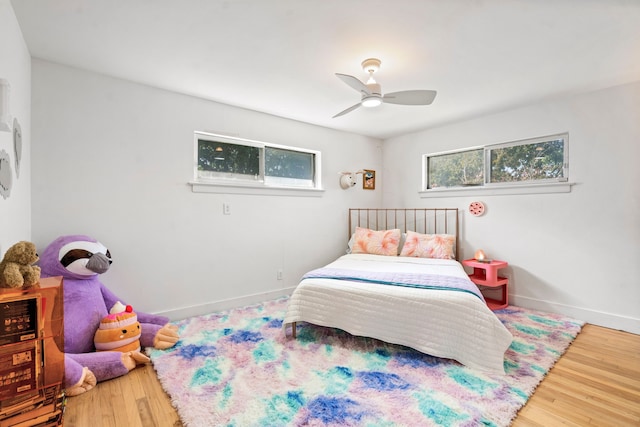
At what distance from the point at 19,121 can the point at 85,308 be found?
1.34 metres

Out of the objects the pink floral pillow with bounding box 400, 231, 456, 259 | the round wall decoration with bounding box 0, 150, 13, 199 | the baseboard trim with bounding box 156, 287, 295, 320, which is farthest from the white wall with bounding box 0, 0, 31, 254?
the pink floral pillow with bounding box 400, 231, 456, 259

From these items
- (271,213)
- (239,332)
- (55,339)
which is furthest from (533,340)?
(55,339)

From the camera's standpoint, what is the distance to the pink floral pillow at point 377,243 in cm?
394

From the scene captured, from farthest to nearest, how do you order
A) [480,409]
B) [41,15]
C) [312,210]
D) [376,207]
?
1. [376,207]
2. [312,210]
3. [41,15]
4. [480,409]

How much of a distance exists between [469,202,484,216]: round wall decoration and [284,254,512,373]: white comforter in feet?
4.25

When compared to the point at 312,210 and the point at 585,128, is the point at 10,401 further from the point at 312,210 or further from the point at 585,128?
the point at 585,128

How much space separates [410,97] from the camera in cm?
242

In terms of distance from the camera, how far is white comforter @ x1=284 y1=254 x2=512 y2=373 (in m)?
2.05

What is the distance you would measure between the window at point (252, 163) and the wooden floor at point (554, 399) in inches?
75.8

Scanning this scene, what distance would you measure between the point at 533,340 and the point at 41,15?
13.9 ft

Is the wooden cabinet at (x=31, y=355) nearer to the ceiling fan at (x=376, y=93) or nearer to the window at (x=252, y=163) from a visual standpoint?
the window at (x=252, y=163)

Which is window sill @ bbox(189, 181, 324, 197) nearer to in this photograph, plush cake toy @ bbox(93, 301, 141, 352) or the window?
the window

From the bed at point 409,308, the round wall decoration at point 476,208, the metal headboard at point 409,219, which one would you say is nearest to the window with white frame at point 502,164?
the round wall decoration at point 476,208

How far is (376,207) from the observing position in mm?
Answer: 4898
